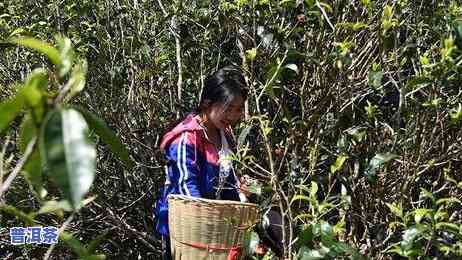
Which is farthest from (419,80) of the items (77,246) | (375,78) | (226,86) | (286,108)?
(77,246)

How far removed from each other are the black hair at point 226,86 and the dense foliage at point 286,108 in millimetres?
74

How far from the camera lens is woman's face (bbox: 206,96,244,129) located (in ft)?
9.75

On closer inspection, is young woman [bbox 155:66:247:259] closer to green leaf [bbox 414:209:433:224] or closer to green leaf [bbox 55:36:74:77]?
green leaf [bbox 414:209:433:224]

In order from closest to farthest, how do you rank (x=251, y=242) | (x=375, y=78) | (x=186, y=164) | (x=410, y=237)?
(x=410, y=237), (x=375, y=78), (x=251, y=242), (x=186, y=164)

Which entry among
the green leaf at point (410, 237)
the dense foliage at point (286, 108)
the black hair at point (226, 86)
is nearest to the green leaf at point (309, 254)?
the dense foliage at point (286, 108)

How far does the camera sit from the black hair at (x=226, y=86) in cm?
294

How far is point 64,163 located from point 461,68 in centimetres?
172

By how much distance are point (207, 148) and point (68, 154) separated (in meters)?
2.21

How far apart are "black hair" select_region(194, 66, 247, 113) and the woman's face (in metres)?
0.02

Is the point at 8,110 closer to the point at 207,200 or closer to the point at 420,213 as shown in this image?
the point at 420,213

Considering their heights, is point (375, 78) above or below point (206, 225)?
above

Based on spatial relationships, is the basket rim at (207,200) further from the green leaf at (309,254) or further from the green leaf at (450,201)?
the green leaf at (450,201)

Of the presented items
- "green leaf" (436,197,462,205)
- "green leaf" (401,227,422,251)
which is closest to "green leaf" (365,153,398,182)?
"green leaf" (436,197,462,205)

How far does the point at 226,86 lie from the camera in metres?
2.95
